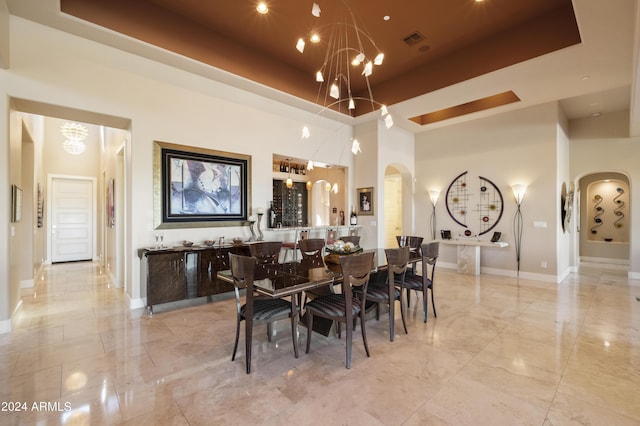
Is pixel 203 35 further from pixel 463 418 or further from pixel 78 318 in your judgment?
pixel 463 418

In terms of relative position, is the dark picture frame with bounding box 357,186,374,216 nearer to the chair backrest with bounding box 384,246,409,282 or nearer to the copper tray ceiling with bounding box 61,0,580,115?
the copper tray ceiling with bounding box 61,0,580,115

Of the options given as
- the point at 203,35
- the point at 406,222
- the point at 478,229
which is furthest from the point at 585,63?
the point at 203,35

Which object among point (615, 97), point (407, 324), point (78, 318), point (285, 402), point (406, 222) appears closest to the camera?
point (285, 402)

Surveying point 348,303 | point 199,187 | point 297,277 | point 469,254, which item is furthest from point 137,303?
point 469,254

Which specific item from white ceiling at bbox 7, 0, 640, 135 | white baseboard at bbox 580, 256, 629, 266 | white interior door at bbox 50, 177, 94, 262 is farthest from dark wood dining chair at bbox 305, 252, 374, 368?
white baseboard at bbox 580, 256, 629, 266

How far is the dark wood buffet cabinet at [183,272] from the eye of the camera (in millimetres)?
3885

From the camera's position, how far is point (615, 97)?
548 centimetres

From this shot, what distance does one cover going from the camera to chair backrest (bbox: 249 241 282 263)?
146 inches

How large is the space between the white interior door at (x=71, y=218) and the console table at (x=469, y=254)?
9544 mm

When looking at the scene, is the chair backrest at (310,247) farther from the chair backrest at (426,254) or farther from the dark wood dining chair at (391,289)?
the chair backrest at (426,254)

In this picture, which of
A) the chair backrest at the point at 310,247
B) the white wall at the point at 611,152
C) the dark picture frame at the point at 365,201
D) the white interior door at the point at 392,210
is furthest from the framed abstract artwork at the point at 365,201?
the white wall at the point at 611,152

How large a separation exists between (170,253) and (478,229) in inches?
245

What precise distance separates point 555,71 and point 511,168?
2.28 metres

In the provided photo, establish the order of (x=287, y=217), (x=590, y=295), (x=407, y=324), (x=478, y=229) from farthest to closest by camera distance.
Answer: (x=287, y=217) → (x=478, y=229) → (x=590, y=295) → (x=407, y=324)
